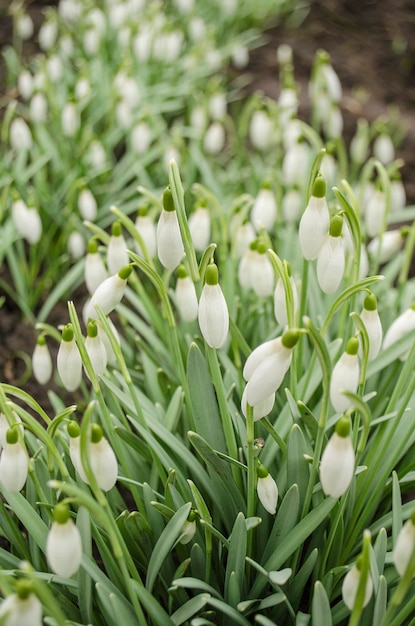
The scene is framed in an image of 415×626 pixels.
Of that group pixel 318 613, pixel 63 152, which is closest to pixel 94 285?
pixel 318 613

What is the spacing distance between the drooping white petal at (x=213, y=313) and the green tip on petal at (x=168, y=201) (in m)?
0.16

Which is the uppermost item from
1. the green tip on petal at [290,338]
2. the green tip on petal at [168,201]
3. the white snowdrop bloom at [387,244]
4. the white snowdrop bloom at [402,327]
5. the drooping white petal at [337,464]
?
the green tip on petal at [168,201]

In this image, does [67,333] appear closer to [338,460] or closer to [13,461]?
[13,461]

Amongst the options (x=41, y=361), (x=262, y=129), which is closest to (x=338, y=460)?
(x=41, y=361)

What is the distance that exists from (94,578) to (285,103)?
2116 mm

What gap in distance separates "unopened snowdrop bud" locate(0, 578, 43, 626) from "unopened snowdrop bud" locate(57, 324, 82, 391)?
19.1 inches

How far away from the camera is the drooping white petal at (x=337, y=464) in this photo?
112 cm

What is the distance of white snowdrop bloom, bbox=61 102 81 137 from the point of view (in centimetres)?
286

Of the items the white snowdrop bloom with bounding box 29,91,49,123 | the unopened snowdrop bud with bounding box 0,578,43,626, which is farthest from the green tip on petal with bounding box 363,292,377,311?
the white snowdrop bloom with bounding box 29,91,49,123

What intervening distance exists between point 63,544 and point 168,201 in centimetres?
59

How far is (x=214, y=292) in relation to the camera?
1.29 meters

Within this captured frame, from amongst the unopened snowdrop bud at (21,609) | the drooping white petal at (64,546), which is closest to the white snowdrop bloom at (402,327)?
the drooping white petal at (64,546)

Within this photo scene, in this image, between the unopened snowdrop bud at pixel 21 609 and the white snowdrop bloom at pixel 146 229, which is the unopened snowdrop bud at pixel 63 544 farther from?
the white snowdrop bloom at pixel 146 229

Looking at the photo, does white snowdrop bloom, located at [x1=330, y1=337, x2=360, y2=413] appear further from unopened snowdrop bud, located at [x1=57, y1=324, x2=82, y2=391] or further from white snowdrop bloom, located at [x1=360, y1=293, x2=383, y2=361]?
unopened snowdrop bud, located at [x1=57, y1=324, x2=82, y2=391]
